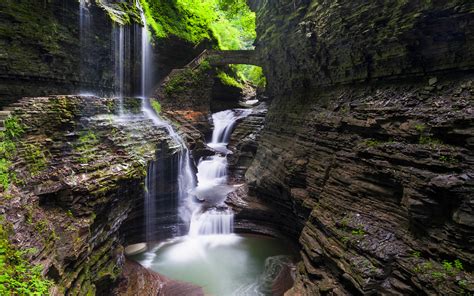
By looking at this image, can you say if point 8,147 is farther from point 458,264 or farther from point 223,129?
point 223,129

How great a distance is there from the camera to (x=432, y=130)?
5711 millimetres

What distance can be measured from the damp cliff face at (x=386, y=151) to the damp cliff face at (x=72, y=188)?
541 cm

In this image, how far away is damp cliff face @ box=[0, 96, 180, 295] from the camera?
5621 mm

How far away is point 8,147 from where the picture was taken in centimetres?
637

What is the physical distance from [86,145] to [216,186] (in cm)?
933

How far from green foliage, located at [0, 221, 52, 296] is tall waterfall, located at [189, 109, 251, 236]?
7519 millimetres

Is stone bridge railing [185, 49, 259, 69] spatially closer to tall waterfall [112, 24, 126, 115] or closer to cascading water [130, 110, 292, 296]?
tall waterfall [112, 24, 126, 115]

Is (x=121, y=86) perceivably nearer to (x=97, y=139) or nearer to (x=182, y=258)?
(x=97, y=139)

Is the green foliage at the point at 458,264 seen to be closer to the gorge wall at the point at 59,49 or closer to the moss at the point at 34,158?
the moss at the point at 34,158

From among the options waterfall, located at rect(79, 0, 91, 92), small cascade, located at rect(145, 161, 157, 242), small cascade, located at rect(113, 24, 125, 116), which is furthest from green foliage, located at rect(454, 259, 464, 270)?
small cascade, located at rect(113, 24, 125, 116)

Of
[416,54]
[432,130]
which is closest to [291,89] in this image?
[416,54]

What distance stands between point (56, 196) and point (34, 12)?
932 centimetres

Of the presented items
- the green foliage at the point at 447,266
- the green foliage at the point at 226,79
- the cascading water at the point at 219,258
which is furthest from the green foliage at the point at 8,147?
the green foliage at the point at 226,79

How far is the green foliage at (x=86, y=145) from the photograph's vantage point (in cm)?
765
